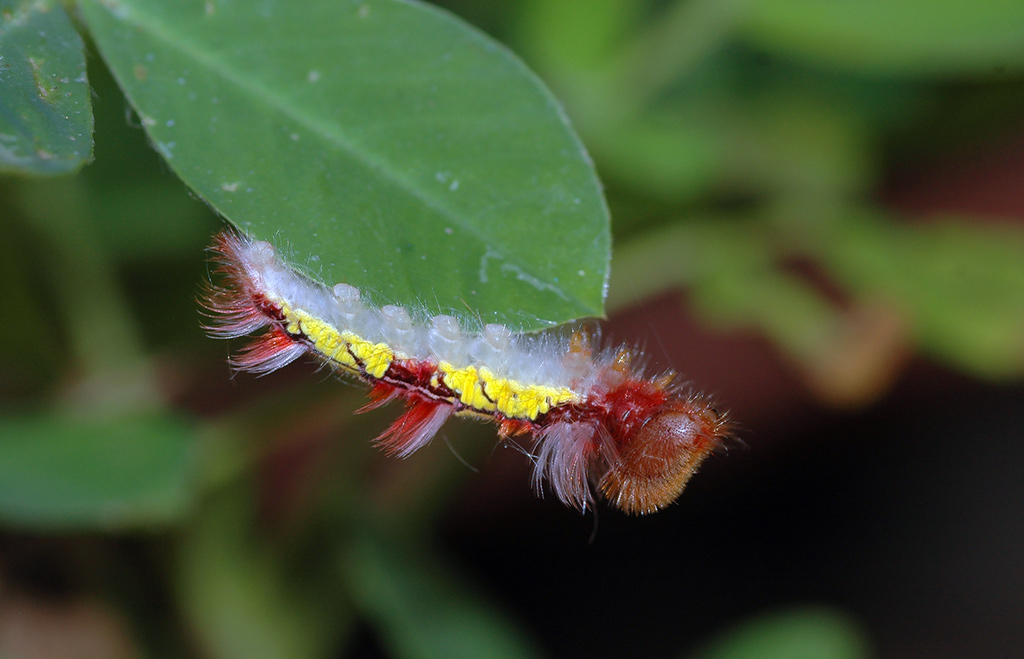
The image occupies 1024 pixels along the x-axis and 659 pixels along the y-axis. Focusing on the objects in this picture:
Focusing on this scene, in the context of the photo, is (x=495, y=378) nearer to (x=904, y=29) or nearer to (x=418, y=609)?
(x=418, y=609)

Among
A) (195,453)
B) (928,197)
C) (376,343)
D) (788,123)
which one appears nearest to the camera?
(376,343)

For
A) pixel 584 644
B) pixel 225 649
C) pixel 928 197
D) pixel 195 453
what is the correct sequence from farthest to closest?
pixel 928 197 < pixel 584 644 < pixel 225 649 < pixel 195 453

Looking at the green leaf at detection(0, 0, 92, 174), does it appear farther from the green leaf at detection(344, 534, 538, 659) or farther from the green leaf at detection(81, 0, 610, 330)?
the green leaf at detection(344, 534, 538, 659)

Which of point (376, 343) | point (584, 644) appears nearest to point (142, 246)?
point (376, 343)

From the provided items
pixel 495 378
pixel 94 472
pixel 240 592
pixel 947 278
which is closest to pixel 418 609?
pixel 240 592

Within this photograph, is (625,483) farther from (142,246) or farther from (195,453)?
(142,246)
